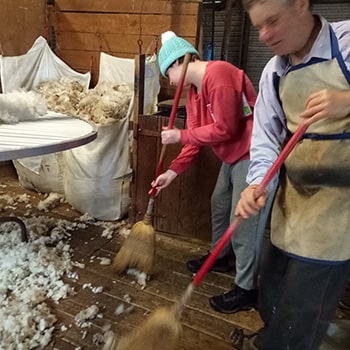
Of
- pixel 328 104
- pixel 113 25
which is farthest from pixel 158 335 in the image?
pixel 113 25

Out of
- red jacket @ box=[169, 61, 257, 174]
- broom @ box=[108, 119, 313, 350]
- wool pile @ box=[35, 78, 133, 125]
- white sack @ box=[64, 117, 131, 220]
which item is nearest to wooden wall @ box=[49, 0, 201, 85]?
wool pile @ box=[35, 78, 133, 125]

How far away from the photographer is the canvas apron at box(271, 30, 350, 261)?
0.92 metres

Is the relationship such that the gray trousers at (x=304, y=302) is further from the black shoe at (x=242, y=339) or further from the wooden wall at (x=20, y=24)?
the wooden wall at (x=20, y=24)

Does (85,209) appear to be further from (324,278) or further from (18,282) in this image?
(324,278)

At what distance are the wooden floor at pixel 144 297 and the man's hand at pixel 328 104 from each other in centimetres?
107

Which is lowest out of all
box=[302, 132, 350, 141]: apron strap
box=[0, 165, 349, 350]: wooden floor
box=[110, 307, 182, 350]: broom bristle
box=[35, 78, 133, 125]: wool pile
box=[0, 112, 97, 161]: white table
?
box=[0, 165, 349, 350]: wooden floor

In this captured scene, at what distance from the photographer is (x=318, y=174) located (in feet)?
3.18

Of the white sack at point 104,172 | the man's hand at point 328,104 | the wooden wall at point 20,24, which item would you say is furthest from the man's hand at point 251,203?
the wooden wall at point 20,24

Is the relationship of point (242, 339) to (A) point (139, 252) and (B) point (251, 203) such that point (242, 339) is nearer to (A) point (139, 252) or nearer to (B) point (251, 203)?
(A) point (139, 252)

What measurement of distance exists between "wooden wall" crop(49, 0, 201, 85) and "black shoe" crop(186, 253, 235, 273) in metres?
1.65

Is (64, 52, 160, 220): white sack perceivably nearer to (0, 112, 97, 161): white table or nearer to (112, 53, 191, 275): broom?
(0, 112, 97, 161): white table

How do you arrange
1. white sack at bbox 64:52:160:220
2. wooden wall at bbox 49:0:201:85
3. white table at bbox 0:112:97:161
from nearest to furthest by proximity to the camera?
white table at bbox 0:112:97:161
white sack at bbox 64:52:160:220
wooden wall at bbox 49:0:201:85

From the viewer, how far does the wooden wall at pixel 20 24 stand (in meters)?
3.04

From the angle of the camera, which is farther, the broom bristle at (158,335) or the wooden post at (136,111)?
the wooden post at (136,111)
